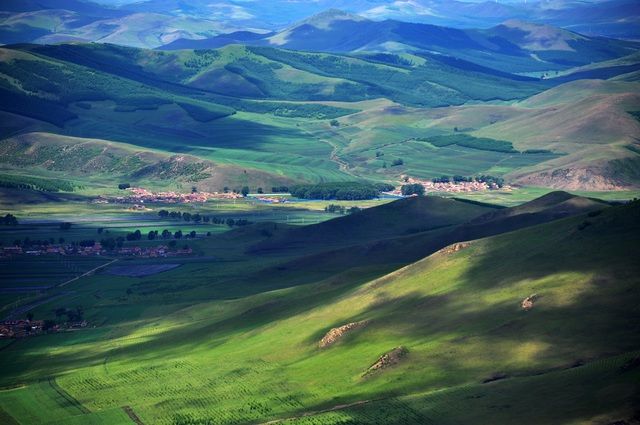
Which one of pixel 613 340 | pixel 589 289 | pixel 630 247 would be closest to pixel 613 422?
pixel 613 340

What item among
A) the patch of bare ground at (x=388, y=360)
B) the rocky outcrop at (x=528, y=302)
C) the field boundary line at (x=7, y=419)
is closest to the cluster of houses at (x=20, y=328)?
the field boundary line at (x=7, y=419)

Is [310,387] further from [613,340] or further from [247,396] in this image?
[613,340]

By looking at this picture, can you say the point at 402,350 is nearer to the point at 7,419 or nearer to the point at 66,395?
the point at 66,395

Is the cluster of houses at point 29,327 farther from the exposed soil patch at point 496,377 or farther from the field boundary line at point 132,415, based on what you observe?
the exposed soil patch at point 496,377

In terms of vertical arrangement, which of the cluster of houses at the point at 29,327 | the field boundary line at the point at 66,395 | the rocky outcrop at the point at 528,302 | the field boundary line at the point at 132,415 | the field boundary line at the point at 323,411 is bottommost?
the field boundary line at the point at 66,395

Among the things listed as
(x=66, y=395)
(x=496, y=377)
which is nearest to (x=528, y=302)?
(x=496, y=377)

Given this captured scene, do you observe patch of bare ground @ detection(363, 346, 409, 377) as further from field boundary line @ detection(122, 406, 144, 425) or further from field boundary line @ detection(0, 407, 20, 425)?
field boundary line @ detection(0, 407, 20, 425)
